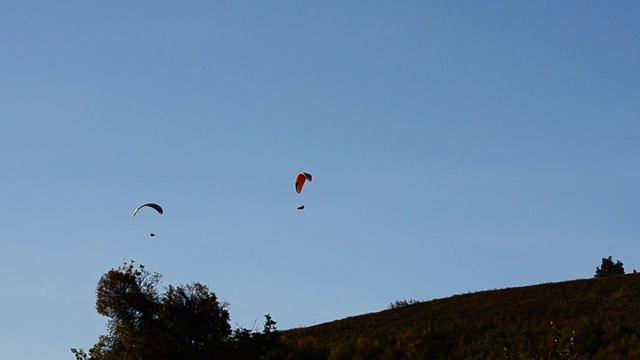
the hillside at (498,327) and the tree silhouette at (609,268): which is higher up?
the tree silhouette at (609,268)

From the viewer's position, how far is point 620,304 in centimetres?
6981

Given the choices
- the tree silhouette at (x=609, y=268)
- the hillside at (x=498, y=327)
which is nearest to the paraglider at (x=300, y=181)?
the hillside at (x=498, y=327)

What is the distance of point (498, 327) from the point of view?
6819 centimetres

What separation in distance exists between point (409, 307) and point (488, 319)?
1073cm

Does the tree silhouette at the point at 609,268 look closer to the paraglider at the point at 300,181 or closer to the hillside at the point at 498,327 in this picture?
the hillside at the point at 498,327

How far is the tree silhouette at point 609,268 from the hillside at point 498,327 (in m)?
12.5

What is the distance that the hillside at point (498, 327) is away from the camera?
61562mm

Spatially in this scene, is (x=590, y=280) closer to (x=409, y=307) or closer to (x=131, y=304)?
(x=409, y=307)

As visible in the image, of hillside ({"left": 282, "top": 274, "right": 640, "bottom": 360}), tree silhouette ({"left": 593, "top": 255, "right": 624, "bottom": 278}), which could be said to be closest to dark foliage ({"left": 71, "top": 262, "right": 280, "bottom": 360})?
hillside ({"left": 282, "top": 274, "right": 640, "bottom": 360})

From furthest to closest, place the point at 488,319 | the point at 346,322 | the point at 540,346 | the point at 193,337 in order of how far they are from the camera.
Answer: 1. the point at 346,322
2. the point at 488,319
3. the point at 540,346
4. the point at 193,337

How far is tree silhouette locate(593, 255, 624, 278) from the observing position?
92438 millimetres

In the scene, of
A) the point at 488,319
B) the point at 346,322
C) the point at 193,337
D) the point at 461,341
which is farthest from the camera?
the point at 346,322

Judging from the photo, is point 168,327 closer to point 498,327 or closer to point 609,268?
point 498,327

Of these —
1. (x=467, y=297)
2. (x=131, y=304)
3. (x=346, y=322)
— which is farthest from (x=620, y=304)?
(x=131, y=304)
